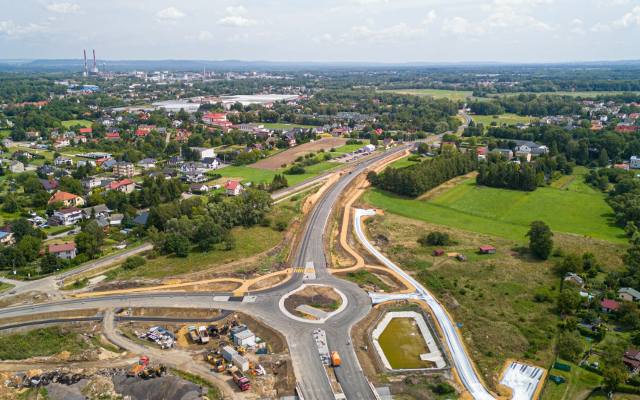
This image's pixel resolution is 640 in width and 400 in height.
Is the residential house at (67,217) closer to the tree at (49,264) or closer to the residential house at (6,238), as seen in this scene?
the residential house at (6,238)

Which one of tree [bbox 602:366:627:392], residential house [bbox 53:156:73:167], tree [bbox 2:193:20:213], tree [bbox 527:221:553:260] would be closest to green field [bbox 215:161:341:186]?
residential house [bbox 53:156:73:167]

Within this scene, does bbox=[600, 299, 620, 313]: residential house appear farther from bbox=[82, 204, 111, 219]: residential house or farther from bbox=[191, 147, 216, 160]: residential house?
bbox=[191, 147, 216, 160]: residential house

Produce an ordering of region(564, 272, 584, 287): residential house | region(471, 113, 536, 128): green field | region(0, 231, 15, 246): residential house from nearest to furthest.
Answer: region(564, 272, 584, 287): residential house → region(0, 231, 15, 246): residential house → region(471, 113, 536, 128): green field

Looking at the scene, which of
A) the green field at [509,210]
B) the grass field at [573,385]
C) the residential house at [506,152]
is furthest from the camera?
the residential house at [506,152]

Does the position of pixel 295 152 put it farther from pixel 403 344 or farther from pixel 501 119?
pixel 501 119

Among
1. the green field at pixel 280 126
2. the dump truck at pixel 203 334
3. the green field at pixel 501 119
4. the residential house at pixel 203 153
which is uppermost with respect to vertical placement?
the green field at pixel 501 119

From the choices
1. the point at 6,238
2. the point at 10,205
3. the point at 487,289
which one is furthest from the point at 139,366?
the point at 10,205

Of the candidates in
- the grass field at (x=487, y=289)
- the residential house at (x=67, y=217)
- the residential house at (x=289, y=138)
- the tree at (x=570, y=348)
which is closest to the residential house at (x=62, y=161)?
the residential house at (x=67, y=217)

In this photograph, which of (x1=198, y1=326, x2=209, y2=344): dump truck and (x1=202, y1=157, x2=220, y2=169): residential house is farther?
(x1=202, y1=157, x2=220, y2=169): residential house
